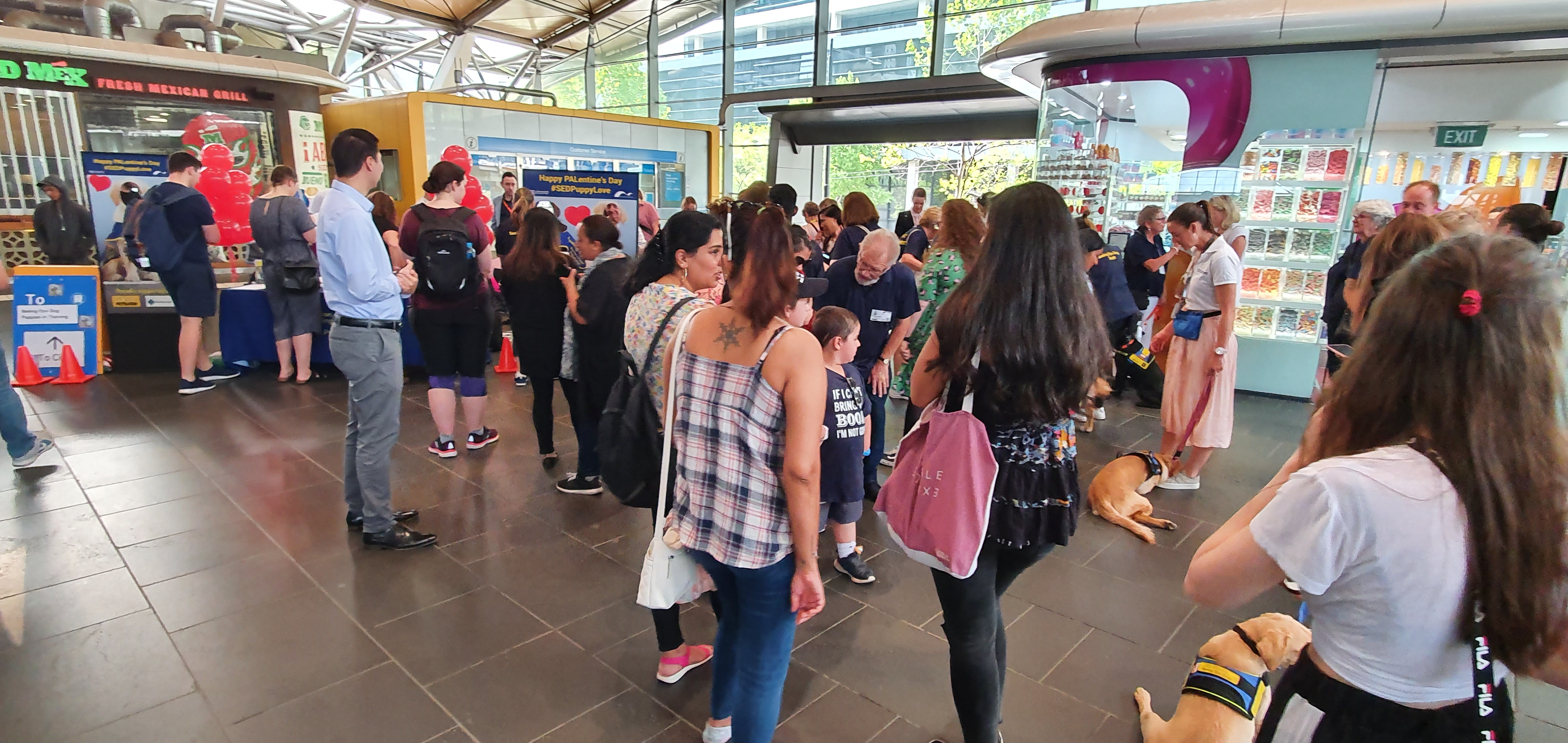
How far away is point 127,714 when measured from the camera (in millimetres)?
2373

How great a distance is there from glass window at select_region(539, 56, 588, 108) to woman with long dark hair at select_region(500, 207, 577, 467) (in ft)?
56.3

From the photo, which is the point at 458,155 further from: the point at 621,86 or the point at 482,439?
the point at 621,86

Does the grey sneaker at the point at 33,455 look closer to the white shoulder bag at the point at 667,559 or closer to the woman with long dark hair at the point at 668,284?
the woman with long dark hair at the point at 668,284

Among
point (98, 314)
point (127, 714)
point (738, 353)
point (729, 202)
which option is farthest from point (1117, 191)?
point (98, 314)

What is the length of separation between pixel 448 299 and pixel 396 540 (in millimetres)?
1345

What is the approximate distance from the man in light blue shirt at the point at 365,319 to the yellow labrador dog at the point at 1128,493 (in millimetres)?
3379

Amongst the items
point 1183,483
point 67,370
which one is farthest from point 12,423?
point 1183,483

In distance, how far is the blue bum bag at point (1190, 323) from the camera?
4152 mm

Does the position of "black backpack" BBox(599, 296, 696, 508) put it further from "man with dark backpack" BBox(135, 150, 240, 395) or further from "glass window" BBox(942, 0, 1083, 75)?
"glass window" BBox(942, 0, 1083, 75)

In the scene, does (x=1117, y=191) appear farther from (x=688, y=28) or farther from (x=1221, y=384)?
(x=688, y=28)

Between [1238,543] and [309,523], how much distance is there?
13.3ft

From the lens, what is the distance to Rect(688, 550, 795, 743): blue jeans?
179cm

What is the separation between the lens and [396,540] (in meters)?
3.49

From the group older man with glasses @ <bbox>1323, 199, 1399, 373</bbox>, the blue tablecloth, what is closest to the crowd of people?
older man with glasses @ <bbox>1323, 199, 1399, 373</bbox>
